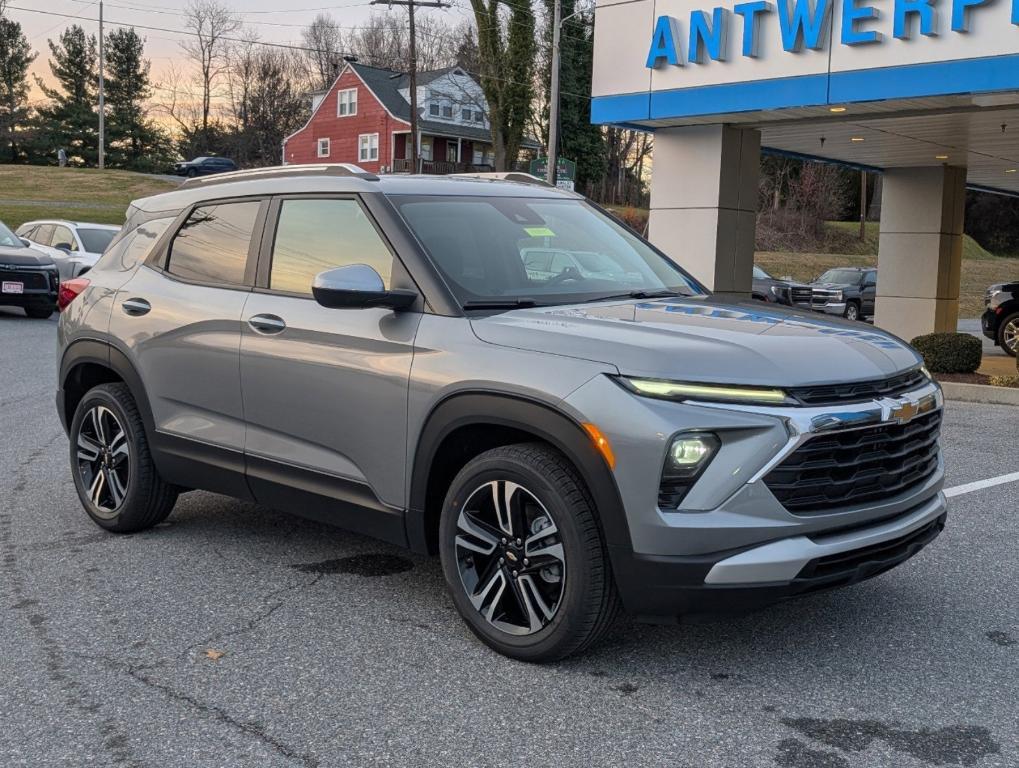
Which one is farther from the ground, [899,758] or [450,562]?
[450,562]

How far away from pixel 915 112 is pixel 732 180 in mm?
2432

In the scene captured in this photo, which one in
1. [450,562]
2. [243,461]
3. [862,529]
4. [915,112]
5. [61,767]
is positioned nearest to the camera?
[61,767]

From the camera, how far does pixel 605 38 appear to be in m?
14.5

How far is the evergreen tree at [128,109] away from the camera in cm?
7731

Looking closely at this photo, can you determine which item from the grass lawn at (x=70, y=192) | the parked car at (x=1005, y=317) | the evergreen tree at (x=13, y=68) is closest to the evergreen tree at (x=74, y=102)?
the evergreen tree at (x=13, y=68)

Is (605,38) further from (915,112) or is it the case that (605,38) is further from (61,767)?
(61,767)

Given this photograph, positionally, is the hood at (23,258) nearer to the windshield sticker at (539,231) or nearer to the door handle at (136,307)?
the door handle at (136,307)

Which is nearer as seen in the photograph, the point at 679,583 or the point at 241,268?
the point at 679,583

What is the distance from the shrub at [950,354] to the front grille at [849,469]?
369 inches

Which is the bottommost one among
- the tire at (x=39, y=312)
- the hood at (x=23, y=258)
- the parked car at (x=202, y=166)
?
the tire at (x=39, y=312)

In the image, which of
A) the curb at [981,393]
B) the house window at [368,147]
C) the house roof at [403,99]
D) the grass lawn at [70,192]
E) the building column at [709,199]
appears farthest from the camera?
the house window at [368,147]

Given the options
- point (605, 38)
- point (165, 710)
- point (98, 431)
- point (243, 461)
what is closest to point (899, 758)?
point (165, 710)

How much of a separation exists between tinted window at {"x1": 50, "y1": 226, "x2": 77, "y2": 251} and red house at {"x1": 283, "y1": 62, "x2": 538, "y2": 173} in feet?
146

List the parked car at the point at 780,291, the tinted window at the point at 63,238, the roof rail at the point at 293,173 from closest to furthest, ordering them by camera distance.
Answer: the roof rail at the point at 293,173 → the tinted window at the point at 63,238 → the parked car at the point at 780,291
